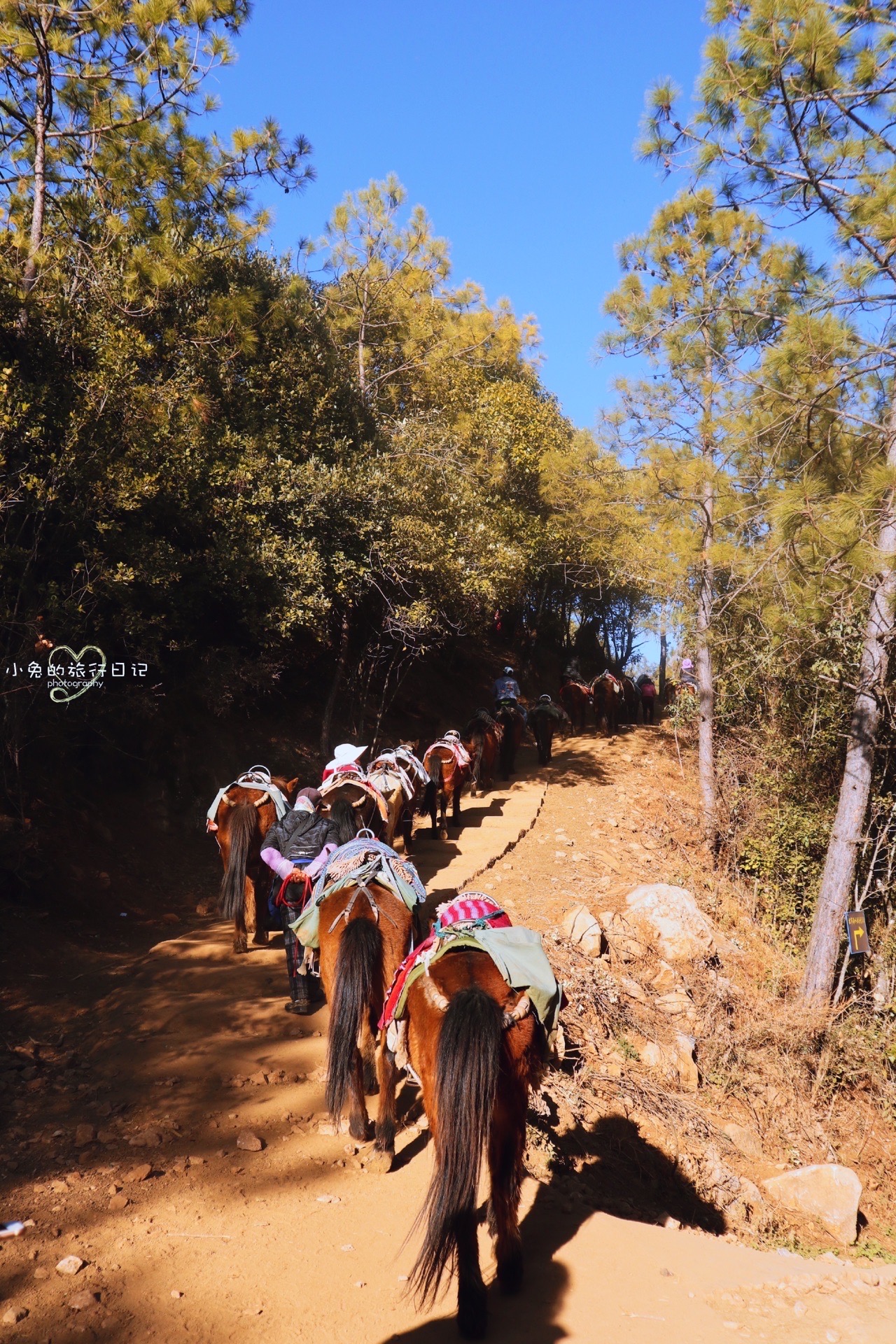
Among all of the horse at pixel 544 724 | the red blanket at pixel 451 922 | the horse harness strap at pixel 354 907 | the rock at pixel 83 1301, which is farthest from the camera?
the horse at pixel 544 724

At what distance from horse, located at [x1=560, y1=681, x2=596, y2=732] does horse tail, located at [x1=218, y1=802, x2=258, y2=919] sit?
1620cm

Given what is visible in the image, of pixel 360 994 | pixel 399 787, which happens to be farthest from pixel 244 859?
pixel 360 994

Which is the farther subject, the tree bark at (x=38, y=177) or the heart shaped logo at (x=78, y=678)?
the heart shaped logo at (x=78, y=678)

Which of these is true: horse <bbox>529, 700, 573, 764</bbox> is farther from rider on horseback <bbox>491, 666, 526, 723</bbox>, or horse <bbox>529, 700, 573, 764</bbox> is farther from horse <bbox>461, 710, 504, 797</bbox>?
horse <bbox>461, 710, 504, 797</bbox>

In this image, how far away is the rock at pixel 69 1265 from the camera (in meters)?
3.80

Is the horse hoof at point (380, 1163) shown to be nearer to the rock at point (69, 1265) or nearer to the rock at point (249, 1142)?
the rock at point (249, 1142)

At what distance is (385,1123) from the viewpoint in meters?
4.96

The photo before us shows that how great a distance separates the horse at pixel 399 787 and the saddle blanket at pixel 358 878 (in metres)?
3.37

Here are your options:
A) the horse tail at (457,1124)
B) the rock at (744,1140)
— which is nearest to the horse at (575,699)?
the rock at (744,1140)

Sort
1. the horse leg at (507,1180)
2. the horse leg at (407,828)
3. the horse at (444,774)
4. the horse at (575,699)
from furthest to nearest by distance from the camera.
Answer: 1. the horse at (575,699)
2. the horse at (444,774)
3. the horse leg at (407,828)
4. the horse leg at (507,1180)

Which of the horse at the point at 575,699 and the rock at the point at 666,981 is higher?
the horse at the point at 575,699

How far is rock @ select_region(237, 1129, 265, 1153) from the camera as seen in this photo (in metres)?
5.04

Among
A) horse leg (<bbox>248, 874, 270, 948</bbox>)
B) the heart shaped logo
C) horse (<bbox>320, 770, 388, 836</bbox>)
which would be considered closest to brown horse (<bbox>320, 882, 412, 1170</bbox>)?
horse (<bbox>320, 770, 388, 836</bbox>)

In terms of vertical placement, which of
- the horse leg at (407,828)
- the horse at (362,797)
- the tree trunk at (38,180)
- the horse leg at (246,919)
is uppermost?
the tree trunk at (38,180)
